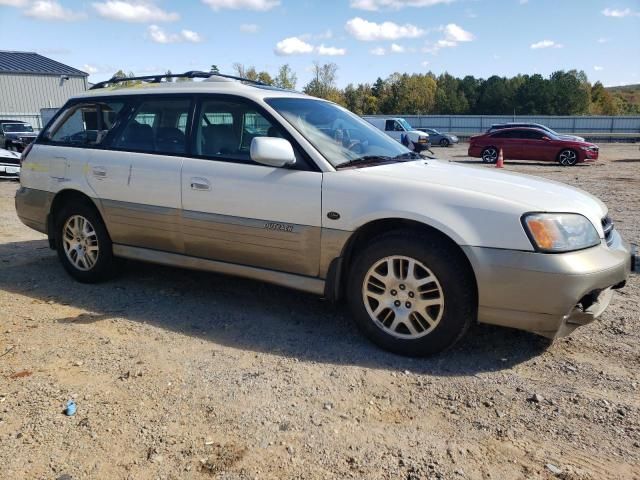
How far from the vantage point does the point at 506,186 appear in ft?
11.5

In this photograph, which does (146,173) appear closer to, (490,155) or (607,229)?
(607,229)

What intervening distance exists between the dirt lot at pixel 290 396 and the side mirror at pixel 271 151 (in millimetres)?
1259

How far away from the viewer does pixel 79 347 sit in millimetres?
3660

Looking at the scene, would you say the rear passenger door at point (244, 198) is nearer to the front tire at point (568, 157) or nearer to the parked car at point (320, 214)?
the parked car at point (320, 214)

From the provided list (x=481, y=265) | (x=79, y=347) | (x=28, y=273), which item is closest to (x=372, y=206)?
(x=481, y=265)

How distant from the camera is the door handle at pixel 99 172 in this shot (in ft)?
15.1

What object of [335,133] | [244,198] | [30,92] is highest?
[30,92]

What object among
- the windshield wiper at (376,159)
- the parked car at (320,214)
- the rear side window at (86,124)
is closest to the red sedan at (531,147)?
the parked car at (320,214)

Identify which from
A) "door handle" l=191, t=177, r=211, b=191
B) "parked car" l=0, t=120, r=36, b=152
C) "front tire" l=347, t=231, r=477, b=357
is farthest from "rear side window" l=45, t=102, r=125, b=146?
"parked car" l=0, t=120, r=36, b=152

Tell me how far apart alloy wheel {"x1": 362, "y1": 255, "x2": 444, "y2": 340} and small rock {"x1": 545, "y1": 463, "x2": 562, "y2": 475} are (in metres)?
1.09

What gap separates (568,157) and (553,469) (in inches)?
781

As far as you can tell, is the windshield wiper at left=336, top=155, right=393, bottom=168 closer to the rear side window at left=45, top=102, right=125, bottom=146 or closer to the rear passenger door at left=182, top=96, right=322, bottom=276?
the rear passenger door at left=182, top=96, right=322, bottom=276

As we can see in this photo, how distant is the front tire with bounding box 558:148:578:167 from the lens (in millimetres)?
19844

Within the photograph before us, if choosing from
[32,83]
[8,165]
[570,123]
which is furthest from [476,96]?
[8,165]
